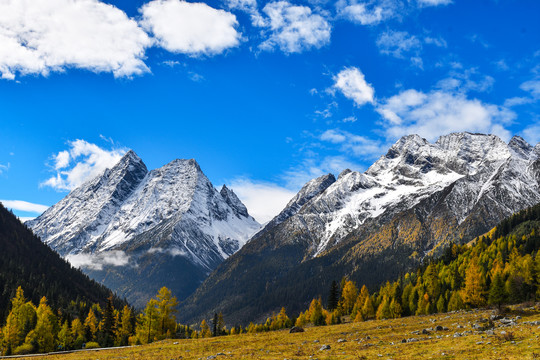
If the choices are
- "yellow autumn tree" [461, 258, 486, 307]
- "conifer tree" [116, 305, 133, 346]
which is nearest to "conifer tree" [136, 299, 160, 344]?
"conifer tree" [116, 305, 133, 346]

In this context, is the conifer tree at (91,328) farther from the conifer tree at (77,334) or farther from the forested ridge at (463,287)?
the forested ridge at (463,287)

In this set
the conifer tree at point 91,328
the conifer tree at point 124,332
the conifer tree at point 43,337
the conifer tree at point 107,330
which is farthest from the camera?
the conifer tree at point 91,328

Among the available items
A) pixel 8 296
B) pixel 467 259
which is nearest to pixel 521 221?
pixel 467 259

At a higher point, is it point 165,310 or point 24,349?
point 165,310

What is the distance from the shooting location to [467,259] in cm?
14075

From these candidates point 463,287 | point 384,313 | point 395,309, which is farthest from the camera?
point 463,287

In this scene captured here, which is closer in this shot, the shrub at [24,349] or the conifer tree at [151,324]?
the shrub at [24,349]

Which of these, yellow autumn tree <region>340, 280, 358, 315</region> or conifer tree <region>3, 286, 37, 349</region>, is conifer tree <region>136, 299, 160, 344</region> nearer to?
conifer tree <region>3, 286, 37, 349</region>

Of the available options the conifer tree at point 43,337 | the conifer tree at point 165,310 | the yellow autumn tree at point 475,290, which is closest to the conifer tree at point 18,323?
the conifer tree at point 43,337

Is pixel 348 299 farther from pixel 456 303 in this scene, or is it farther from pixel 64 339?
pixel 64 339

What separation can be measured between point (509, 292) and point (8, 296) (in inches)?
6513

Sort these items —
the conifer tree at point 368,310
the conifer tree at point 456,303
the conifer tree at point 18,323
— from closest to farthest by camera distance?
1. the conifer tree at point 18,323
2. the conifer tree at point 456,303
3. the conifer tree at point 368,310

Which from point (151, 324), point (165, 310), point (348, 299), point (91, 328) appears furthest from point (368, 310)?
point (91, 328)

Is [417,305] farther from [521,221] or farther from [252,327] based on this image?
[521,221]
